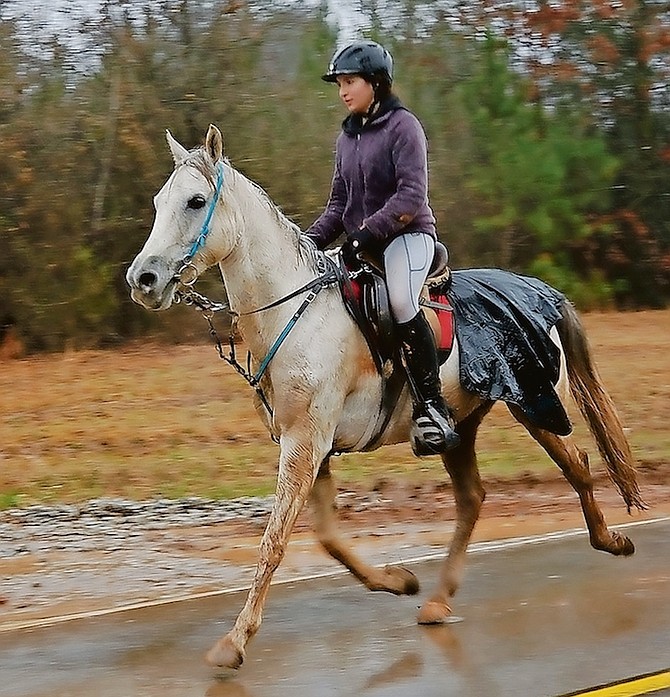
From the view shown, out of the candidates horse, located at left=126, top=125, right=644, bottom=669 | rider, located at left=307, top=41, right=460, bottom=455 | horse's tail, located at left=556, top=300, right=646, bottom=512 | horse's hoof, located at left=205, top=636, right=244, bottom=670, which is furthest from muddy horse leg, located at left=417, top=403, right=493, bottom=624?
horse's hoof, located at left=205, top=636, right=244, bottom=670

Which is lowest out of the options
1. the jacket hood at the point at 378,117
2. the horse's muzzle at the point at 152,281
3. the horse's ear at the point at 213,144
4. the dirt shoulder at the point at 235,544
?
the dirt shoulder at the point at 235,544

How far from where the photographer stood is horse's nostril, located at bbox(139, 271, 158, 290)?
5875mm

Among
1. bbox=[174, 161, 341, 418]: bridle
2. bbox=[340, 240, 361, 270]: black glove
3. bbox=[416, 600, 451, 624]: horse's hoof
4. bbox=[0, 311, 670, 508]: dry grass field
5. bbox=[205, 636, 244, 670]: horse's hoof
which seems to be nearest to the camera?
bbox=[205, 636, 244, 670]: horse's hoof

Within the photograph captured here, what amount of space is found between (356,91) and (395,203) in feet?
2.02

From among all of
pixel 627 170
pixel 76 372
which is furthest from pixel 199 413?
pixel 627 170

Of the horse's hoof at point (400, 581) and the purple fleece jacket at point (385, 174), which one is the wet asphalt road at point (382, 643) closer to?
the horse's hoof at point (400, 581)

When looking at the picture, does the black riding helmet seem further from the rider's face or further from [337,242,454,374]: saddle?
[337,242,454,374]: saddle

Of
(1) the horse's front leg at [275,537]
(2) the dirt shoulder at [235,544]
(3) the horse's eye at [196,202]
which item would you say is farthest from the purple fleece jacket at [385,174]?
(2) the dirt shoulder at [235,544]

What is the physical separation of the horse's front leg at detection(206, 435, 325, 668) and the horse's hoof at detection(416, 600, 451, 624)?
1.09 meters

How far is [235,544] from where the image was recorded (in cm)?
989

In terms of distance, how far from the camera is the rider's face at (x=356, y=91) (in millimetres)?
6793

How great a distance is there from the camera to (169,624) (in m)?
7.05

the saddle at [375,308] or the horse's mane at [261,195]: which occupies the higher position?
the horse's mane at [261,195]

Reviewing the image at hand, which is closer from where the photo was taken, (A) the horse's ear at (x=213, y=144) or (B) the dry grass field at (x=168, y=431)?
(A) the horse's ear at (x=213, y=144)
